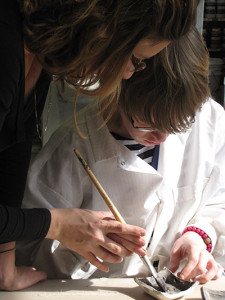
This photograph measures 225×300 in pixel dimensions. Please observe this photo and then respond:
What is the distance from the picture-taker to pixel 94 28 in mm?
675

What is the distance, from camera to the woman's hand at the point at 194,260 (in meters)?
0.91

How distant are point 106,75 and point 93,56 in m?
0.07

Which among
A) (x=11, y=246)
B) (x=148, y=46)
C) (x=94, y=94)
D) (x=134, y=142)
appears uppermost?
(x=148, y=46)

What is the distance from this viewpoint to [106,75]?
0.79 metres

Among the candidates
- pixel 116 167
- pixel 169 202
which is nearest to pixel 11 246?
pixel 116 167

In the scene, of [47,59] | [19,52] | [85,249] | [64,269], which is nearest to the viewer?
[19,52]

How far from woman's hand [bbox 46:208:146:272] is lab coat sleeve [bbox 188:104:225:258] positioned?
31cm

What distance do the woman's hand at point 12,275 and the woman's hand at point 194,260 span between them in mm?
367

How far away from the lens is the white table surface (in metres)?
0.83

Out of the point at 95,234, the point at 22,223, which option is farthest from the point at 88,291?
the point at 22,223

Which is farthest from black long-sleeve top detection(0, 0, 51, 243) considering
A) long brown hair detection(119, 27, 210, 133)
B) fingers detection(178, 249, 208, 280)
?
fingers detection(178, 249, 208, 280)

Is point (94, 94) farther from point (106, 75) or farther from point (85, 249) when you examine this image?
point (85, 249)

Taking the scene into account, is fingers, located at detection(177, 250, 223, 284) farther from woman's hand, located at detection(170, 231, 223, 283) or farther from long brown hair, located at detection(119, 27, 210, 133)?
long brown hair, located at detection(119, 27, 210, 133)

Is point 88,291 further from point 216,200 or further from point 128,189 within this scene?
point 216,200
